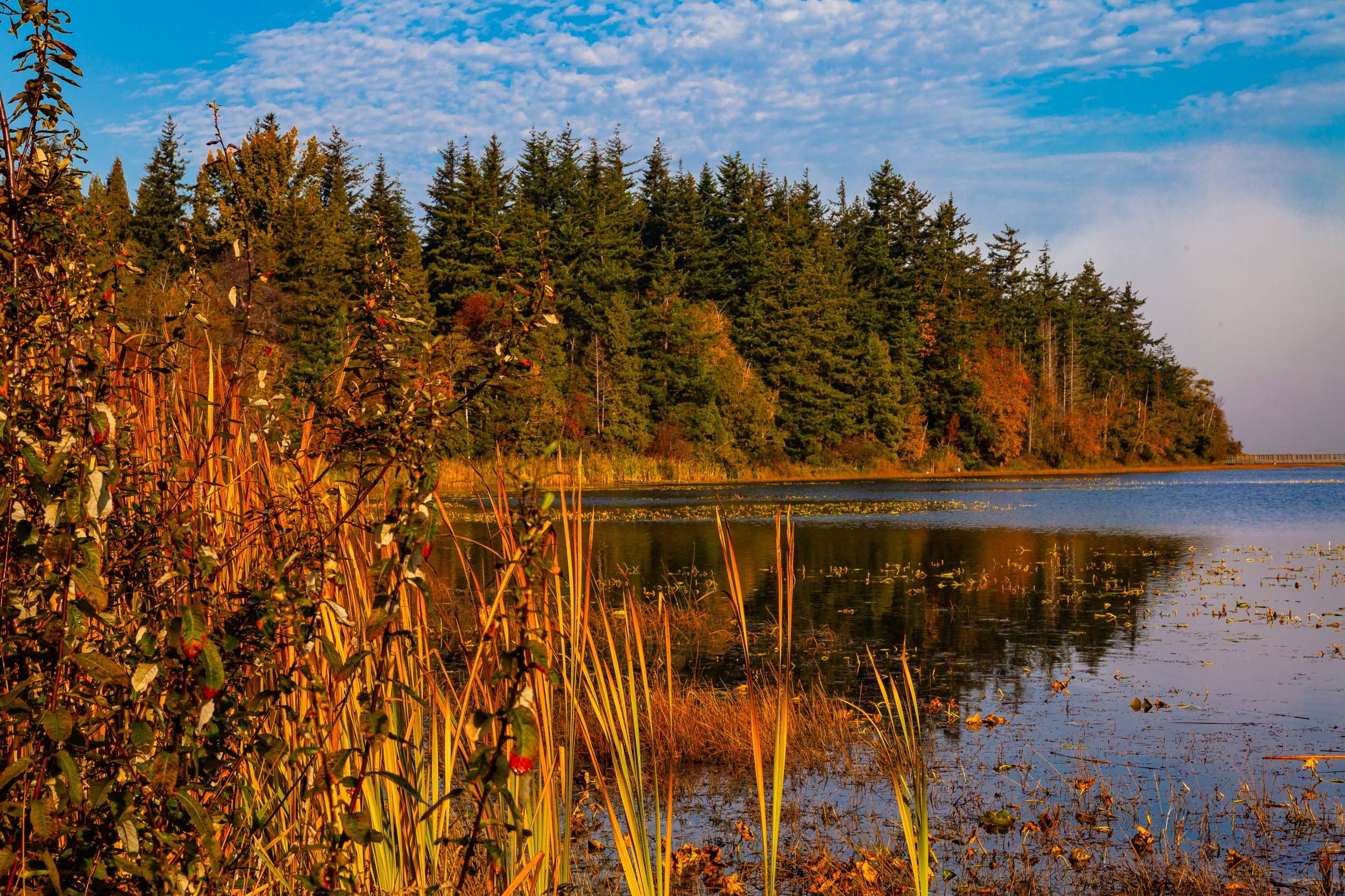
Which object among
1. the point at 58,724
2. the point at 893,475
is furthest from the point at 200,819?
the point at 893,475

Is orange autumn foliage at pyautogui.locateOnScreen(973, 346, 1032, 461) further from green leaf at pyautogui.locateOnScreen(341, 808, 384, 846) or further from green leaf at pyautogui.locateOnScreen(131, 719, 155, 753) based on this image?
green leaf at pyautogui.locateOnScreen(131, 719, 155, 753)

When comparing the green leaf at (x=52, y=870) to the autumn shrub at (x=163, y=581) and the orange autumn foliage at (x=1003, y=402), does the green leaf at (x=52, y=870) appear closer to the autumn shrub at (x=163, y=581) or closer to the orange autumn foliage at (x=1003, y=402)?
the autumn shrub at (x=163, y=581)

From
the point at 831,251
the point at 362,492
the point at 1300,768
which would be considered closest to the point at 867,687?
the point at 1300,768

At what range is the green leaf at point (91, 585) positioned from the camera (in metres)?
1.66

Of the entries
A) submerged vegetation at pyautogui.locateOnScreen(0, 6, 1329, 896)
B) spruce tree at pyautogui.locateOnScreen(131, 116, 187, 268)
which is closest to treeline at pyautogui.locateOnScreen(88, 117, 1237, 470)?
spruce tree at pyautogui.locateOnScreen(131, 116, 187, 268)

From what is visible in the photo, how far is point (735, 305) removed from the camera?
59.8 metres

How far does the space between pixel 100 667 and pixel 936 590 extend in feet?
42.3

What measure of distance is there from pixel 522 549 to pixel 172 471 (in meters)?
0.97

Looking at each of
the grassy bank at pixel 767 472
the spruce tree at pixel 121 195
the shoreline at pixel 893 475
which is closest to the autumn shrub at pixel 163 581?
the shoreline at pixel 893 475

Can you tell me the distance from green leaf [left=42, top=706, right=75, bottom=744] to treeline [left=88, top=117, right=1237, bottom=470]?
1395 inches

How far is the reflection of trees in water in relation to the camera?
30.0 feet

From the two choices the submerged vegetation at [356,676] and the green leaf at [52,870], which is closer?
the green leaf at [52,870]

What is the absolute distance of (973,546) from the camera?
776 inches

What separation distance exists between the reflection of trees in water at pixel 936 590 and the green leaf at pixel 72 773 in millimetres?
5270
